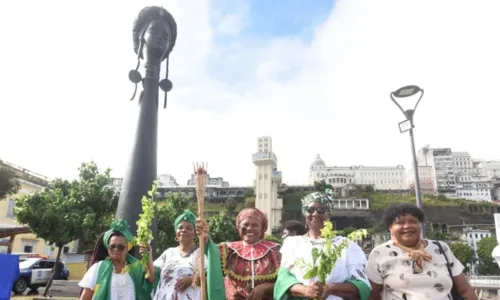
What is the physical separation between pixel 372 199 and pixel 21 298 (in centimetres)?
7195

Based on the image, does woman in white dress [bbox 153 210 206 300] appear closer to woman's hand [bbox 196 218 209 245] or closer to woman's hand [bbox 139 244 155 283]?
woman's hand [bbox 139 244 155 283]

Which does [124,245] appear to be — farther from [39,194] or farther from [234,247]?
[39,194]

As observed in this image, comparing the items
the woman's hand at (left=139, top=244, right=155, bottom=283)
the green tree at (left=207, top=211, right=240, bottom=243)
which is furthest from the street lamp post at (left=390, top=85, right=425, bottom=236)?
the green tree at (left=207, top=211, right=240, bottom=243)

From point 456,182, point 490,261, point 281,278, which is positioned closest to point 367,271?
point 281,278

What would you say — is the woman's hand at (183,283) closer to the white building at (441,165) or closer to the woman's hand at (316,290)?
the woman's hand at (316,290)

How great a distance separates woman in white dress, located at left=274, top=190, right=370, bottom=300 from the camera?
264cm

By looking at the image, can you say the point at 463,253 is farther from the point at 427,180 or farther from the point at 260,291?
the point at 427,180

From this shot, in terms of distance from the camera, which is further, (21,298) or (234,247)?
(21,298)

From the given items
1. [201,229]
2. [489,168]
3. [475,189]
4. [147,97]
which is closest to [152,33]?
[147,97]

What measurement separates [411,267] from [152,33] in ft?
25.7

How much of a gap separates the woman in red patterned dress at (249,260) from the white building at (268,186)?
197ft

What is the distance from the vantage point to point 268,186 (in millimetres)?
65938

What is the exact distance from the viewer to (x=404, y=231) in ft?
9.30

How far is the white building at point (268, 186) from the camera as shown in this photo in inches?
2542
